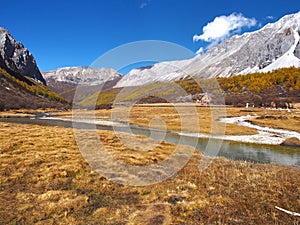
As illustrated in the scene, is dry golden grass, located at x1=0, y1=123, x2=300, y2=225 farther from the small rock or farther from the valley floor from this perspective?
the small rock

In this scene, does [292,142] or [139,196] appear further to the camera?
[292,142]

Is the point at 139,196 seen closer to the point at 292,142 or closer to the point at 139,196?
the point at 139,196

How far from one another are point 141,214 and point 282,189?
10310mm

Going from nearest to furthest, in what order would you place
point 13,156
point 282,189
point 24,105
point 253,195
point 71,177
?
1. point 253,195
2. point 282,189
3. point 71,177
4. point 13,156
5. point 24,105

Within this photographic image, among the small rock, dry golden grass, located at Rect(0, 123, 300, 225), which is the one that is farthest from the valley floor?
the small rock

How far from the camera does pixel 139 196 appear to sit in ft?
46.5

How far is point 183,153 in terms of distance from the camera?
28375 millimetres

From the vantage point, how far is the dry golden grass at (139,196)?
447 inches

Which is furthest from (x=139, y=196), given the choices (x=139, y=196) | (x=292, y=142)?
(x=292, y=142)

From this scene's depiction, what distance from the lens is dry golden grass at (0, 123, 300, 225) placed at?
11344mm

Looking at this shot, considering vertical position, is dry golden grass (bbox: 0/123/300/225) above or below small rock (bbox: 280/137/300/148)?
below

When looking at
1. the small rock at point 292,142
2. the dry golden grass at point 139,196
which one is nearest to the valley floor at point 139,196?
the dry golden grass at point 139,196

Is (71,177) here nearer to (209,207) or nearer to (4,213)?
(4,213)

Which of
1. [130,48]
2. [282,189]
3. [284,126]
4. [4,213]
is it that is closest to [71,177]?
[4,213]
